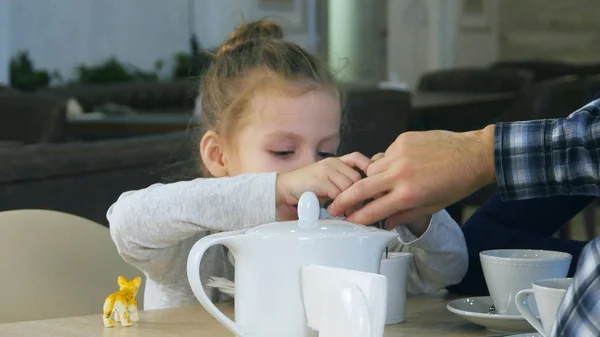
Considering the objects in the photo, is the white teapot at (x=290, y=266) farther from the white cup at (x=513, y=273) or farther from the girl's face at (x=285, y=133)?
the girl's face at (x=285, y=133)

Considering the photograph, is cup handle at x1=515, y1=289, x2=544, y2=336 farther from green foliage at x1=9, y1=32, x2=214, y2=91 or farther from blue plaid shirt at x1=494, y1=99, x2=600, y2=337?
green foliage at x1=9, y1=32, x2=214, y2=91

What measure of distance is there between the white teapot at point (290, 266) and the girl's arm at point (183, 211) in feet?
0.58

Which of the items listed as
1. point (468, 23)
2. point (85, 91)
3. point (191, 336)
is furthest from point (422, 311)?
point (468, 23)

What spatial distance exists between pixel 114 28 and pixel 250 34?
5.47 metres

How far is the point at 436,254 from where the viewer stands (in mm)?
1355

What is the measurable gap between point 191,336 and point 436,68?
6.25 meters

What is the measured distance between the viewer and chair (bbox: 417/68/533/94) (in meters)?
6.27

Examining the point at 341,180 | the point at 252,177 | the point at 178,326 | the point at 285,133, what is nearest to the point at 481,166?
the point at 341,180

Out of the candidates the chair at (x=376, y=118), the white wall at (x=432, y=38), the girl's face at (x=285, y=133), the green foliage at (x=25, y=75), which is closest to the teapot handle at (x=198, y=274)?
the girl's face at (x=285, y=133)

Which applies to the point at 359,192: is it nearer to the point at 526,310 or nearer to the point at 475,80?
the point at 526,310

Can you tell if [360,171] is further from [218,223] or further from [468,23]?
[468,23]

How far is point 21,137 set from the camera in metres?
5.48

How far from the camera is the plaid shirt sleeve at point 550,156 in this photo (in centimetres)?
95

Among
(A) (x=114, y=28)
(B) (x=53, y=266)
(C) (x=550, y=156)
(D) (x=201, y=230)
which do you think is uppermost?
(A) (x=114, y=28)
